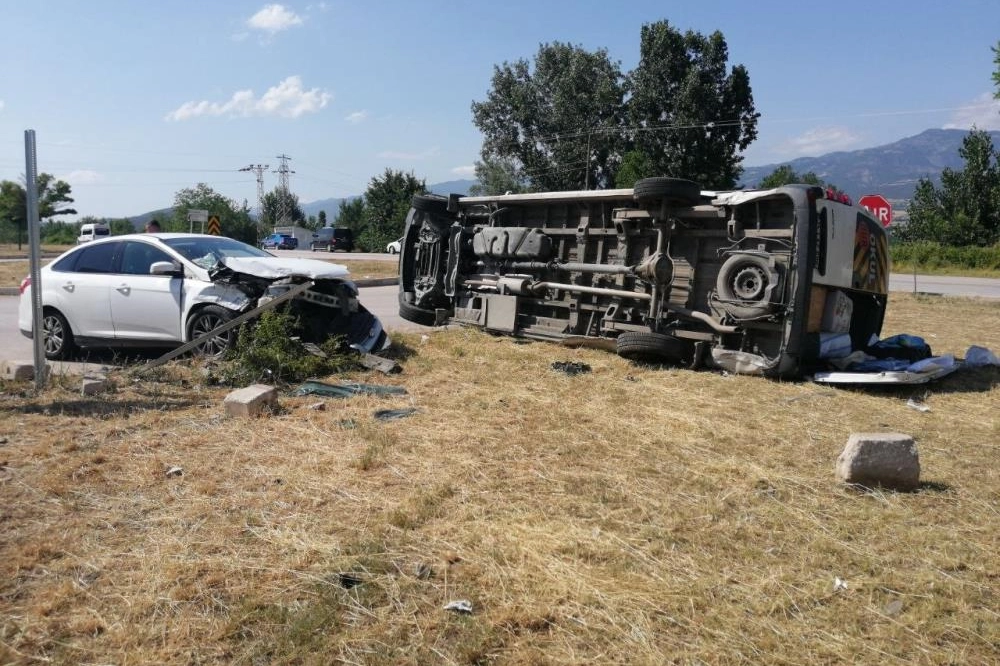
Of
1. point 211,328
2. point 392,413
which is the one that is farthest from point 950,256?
point 392,413

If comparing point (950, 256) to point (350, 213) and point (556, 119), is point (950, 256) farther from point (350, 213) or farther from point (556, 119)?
point (350, 213)

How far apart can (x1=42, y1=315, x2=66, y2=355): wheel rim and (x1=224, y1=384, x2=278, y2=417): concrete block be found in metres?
4.04

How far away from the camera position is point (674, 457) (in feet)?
17.1

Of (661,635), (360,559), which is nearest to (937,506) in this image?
(661,635)

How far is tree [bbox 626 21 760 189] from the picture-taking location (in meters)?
47.2

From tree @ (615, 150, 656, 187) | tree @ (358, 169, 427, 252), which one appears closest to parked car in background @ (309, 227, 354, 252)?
tree @ (358, 169, 427, 252)

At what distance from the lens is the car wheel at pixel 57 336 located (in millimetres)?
8906

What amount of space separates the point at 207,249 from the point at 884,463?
7413 mm

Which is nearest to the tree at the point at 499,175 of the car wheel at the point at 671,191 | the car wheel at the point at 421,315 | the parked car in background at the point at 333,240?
the parked car in background at the point at 333,240

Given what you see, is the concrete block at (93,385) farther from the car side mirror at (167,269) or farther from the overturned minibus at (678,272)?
the overturned minibus at (678,272)

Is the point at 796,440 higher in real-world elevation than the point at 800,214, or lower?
lower

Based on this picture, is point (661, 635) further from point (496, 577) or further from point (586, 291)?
point (586, 291)

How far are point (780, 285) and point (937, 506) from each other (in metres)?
3.74

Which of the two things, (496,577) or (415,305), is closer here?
(496,577)
